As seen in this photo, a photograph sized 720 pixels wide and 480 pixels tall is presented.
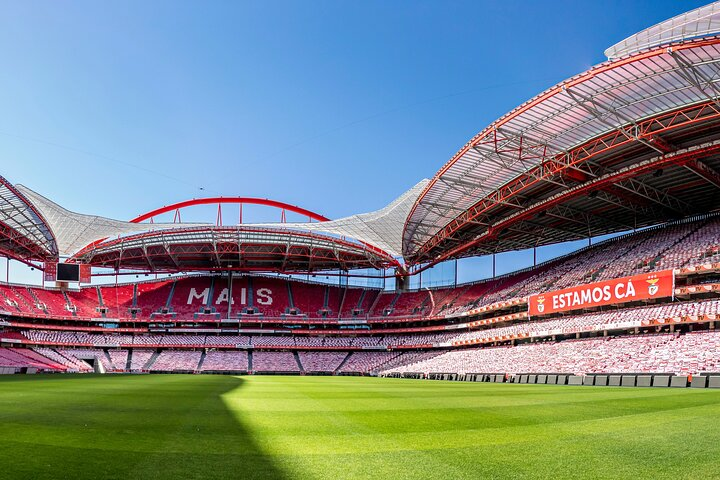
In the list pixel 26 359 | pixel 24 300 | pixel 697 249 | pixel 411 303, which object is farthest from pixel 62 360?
pixel 697 249

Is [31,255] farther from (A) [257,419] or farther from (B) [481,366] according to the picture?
(A) [257,419]

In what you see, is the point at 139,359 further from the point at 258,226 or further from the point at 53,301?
the point at 258,226

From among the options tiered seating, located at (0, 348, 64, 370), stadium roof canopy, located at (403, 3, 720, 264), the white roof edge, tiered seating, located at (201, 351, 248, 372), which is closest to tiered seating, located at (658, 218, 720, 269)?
stadium roof canopy, located at (403, 3, 720, 264)

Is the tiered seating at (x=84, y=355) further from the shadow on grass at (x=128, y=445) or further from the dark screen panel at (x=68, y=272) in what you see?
the shadow on grass at (x=128, y=445)

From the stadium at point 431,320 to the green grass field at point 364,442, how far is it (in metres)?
0.08

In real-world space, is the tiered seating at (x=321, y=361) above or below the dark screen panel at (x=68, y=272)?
below

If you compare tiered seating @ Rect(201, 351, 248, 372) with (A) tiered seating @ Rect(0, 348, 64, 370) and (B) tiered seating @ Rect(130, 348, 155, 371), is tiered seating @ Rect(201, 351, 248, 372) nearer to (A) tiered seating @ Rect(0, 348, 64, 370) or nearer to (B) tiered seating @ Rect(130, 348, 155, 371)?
(B) tiered seating @ Rect(130, 348, 155, 371)

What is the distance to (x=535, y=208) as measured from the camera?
48.3 m

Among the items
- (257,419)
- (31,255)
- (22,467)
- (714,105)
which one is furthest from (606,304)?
(31,255)

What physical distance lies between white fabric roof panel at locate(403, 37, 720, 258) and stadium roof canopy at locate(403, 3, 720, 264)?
70mm

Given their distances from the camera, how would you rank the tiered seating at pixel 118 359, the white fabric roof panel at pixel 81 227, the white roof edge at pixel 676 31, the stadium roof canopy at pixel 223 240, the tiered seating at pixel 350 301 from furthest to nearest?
the tiered seating at pixel 350 301
the tiered seating at pixel 118 359
the stadium roof canopy at pixel 223 240
the white fabric roof panel at pixel 81 227
the white roof edge at pixel 676 31

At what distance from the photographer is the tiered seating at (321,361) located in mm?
72000

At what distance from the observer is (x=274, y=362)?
238 feet

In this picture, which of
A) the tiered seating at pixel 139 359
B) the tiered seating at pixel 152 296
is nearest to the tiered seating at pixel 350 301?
the tiered seating at pixel 152 296
